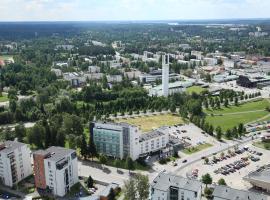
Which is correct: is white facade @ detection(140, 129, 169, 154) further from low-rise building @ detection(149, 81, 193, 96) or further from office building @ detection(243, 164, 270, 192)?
low-rise building @ detection(149, 81, 193, 96)

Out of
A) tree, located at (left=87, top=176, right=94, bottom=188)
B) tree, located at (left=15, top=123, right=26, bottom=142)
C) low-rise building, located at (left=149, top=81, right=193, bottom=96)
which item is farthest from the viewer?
low-rise building, located at (left=149, top=81, right=193, bottom=96)

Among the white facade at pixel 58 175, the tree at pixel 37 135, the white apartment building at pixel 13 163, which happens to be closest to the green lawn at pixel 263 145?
the white facade at pixel 58 175

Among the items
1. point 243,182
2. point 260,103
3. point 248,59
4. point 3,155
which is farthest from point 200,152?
point 248,59

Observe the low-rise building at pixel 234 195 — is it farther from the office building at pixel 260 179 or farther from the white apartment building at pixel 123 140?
the white apartment building at pixel 123 140

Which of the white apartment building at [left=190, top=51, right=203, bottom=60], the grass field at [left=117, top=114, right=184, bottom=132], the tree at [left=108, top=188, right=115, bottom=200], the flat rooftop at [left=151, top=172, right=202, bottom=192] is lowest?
the grass field at [left=117, top=114, right=184, bottom=132]

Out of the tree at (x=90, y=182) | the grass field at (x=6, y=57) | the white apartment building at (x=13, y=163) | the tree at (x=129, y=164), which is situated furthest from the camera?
the grass field at (x=6, y=57)

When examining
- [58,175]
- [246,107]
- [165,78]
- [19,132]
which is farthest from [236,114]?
[58,175]

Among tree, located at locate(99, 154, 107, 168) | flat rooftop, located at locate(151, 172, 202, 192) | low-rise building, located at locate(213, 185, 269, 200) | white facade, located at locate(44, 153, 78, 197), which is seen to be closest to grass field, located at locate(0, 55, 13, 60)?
tree, located at locate(99, 154, 107, 168)

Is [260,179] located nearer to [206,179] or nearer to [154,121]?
[206,179]
